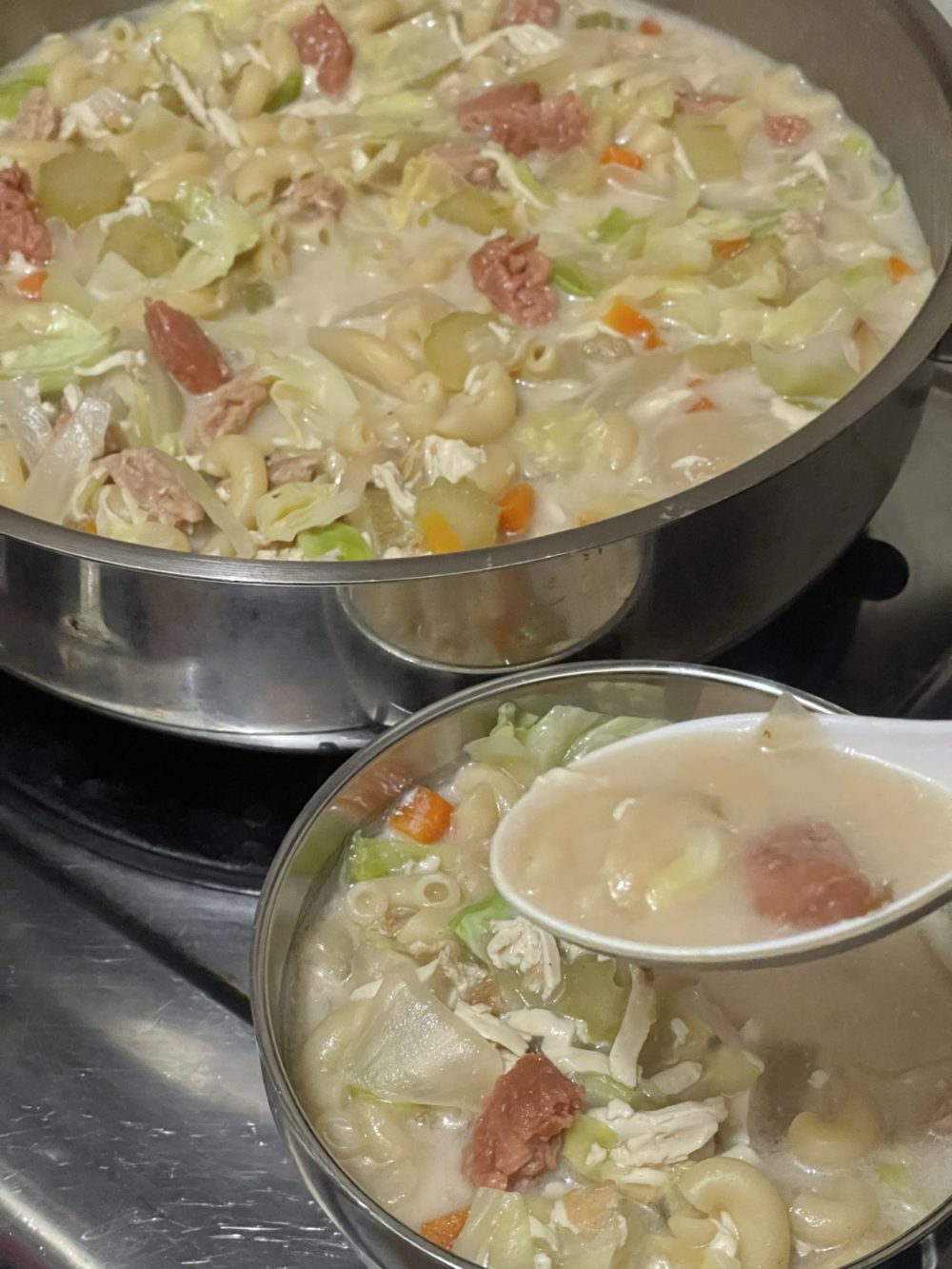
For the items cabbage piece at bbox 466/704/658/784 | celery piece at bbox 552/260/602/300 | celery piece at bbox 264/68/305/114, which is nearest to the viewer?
cabbage piece at bbox 466/704/658/784

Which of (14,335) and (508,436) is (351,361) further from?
(14,335)

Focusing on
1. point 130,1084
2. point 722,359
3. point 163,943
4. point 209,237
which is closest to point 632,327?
point 722,359

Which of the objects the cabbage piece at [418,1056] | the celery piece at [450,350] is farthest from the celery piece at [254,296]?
the cabbage piece at [418,1056]

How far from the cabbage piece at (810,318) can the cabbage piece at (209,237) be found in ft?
2.16

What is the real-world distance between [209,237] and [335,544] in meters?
0.58

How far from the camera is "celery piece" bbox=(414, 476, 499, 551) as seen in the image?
4.17ft

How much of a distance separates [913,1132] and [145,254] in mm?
1313

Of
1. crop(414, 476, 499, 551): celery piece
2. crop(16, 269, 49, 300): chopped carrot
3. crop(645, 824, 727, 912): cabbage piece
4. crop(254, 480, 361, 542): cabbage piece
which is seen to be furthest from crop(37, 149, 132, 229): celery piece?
crop(645, 824, 727, 912): cabbage piece

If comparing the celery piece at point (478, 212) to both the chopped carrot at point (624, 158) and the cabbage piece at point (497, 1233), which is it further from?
the cabbage piece at point (497, 1233)

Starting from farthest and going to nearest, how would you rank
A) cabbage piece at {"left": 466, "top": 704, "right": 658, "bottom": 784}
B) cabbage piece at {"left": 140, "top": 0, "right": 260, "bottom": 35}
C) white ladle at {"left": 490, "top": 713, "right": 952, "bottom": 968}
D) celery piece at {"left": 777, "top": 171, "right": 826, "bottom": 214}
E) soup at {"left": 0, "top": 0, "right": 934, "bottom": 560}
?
cabbage piece at {"left": 140, "top": 0, "right": 260, "bottom": 35} < celery piece at {"left": 777, "top": 171, "right": 826, "bottom": 214} < soup at {"left": 0, "top": 0, "right": 934, "bottom": 560} < cabbage piece at {"left": 466, "top": 704, "right": 658, "bottom": 784} < white ladle at {"left": 490, "top": 713, "right": 952, "bottom": 968}

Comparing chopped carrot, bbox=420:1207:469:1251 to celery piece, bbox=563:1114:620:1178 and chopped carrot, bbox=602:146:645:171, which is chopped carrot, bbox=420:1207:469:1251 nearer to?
celery piece, bbox=563:1114:620:1178

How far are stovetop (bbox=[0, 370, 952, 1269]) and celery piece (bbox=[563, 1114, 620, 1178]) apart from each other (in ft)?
0.84

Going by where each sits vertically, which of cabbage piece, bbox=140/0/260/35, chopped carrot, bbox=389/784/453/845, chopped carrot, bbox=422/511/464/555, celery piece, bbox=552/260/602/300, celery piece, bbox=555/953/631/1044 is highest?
cabbage piece, bbox=140/0/260/35

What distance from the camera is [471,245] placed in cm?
171
